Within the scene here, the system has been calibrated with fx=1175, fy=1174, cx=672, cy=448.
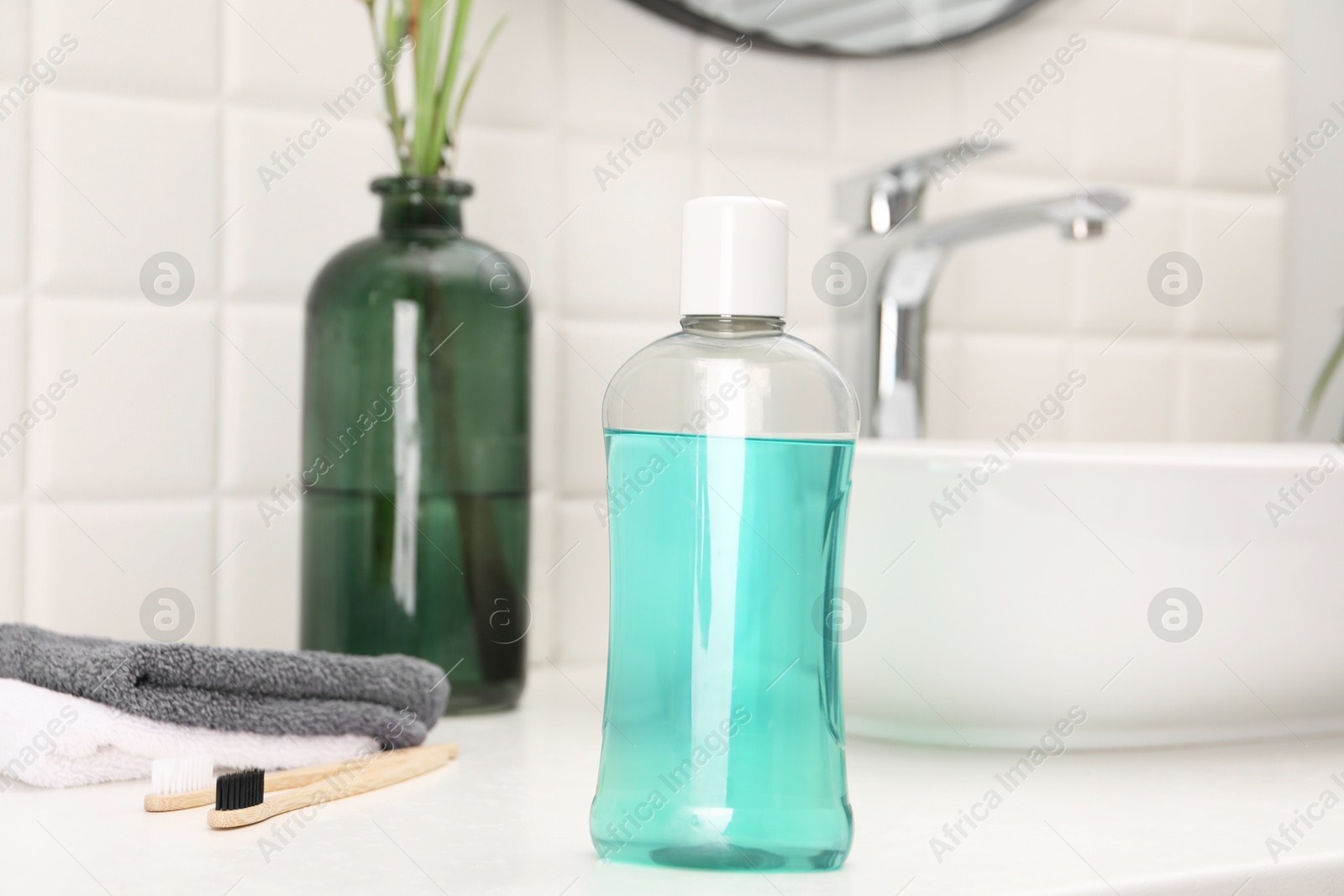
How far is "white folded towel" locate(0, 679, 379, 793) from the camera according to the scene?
0.47 meters

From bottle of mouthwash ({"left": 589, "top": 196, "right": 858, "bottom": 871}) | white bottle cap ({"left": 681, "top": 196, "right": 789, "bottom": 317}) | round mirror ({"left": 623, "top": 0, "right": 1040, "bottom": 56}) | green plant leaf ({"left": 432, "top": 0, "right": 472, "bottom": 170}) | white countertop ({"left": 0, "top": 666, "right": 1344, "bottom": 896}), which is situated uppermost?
round mirror ({"left": 623, "top": 0, "right": 1040, "bottom": 56})

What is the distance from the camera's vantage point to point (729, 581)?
0.38m

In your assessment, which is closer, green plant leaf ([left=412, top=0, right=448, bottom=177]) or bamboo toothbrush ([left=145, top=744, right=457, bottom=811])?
bamboo toothbrush ([left=145, top=744, right=457, bottom=811])

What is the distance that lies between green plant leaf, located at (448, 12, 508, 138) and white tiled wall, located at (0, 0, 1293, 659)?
2cm

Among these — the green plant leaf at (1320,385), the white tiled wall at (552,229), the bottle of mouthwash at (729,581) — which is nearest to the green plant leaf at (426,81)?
the white tiled wall at (552,229)

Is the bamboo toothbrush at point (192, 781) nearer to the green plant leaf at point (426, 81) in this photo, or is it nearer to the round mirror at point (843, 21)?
the green plant leaf at point (426, 81)

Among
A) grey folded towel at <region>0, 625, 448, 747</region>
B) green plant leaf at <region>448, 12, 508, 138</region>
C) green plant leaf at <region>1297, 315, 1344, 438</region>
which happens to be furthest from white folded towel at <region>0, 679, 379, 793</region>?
green plant leaf at <region>1297, 315, 1344, 438</region>

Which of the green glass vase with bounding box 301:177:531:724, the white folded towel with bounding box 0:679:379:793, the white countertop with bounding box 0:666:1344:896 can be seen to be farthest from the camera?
the green glass vase with bounding box 301:177:531:724

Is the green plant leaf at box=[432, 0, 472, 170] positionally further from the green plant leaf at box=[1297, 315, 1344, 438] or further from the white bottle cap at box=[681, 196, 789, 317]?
the green plant leaf at box=[1297, 315, 1344, 438]

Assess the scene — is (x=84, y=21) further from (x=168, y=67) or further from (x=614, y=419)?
(x=614, y=419)

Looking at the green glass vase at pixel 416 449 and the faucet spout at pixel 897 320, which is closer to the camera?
the green glass vase at pixel 416 449

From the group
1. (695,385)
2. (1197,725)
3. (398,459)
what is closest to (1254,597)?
(1197,725)

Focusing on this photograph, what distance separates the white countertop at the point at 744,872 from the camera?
0.37m

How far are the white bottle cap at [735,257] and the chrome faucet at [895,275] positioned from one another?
429 millimetres
